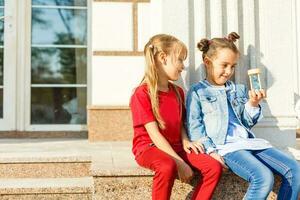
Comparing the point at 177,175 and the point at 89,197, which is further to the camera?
the point at 89,197

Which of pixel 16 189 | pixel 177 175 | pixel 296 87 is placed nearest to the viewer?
pixel 177 175

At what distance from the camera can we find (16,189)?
2570 millimetres

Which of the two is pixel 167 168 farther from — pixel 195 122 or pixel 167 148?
pixel 195 122

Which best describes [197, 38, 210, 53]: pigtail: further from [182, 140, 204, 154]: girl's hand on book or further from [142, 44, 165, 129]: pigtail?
[182, 140, 204, 154]: girl's hand on book

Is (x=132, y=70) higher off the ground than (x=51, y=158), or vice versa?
(x=132, y=70)

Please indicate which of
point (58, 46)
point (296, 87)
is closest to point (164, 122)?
point (296, 87)

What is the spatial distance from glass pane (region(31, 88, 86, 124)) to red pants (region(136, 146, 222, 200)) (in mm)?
2555

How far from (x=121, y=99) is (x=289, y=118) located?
168 cm

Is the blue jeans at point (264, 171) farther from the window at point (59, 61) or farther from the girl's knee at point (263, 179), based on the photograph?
the window at point (59, 61)

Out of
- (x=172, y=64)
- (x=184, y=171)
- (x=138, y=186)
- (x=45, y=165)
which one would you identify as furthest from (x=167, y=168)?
(x=45, y=165)

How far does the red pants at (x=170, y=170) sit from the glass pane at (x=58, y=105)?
255cm

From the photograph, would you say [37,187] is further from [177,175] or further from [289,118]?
[289,118]

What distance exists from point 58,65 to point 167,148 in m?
2.82

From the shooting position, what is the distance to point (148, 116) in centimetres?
232
